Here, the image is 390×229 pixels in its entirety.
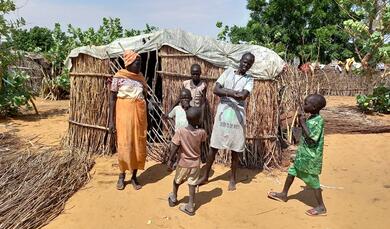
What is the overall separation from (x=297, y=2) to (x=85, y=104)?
47.9ft

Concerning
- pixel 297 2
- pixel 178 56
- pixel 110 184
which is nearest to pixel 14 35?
pixel 178 56

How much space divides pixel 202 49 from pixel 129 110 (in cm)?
168

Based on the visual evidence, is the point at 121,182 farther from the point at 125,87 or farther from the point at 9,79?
the point at 9,79

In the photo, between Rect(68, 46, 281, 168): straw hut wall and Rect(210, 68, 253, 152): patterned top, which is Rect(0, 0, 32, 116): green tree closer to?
Rect(68, 46, 281, 168): straw hut wall

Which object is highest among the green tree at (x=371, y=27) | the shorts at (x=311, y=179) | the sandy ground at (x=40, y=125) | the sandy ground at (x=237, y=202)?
the green tree at (x=371, y=27)

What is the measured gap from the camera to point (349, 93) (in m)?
17.1

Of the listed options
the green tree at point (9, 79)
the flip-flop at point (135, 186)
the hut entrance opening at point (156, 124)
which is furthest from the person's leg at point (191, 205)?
the green tree at point (9, 79)

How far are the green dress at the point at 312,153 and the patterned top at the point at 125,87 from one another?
6.31 feet

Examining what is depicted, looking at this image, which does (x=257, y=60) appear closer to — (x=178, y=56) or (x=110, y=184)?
(x=178, y=56)

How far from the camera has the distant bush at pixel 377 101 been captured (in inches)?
387

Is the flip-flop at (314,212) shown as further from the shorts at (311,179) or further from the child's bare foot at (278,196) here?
the child's bare foot at (278,196)

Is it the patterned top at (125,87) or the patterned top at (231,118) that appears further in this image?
the patterned top at (231,118)

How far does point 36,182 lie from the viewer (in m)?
4.02

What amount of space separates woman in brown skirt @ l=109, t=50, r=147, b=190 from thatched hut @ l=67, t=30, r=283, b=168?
1162 mm
